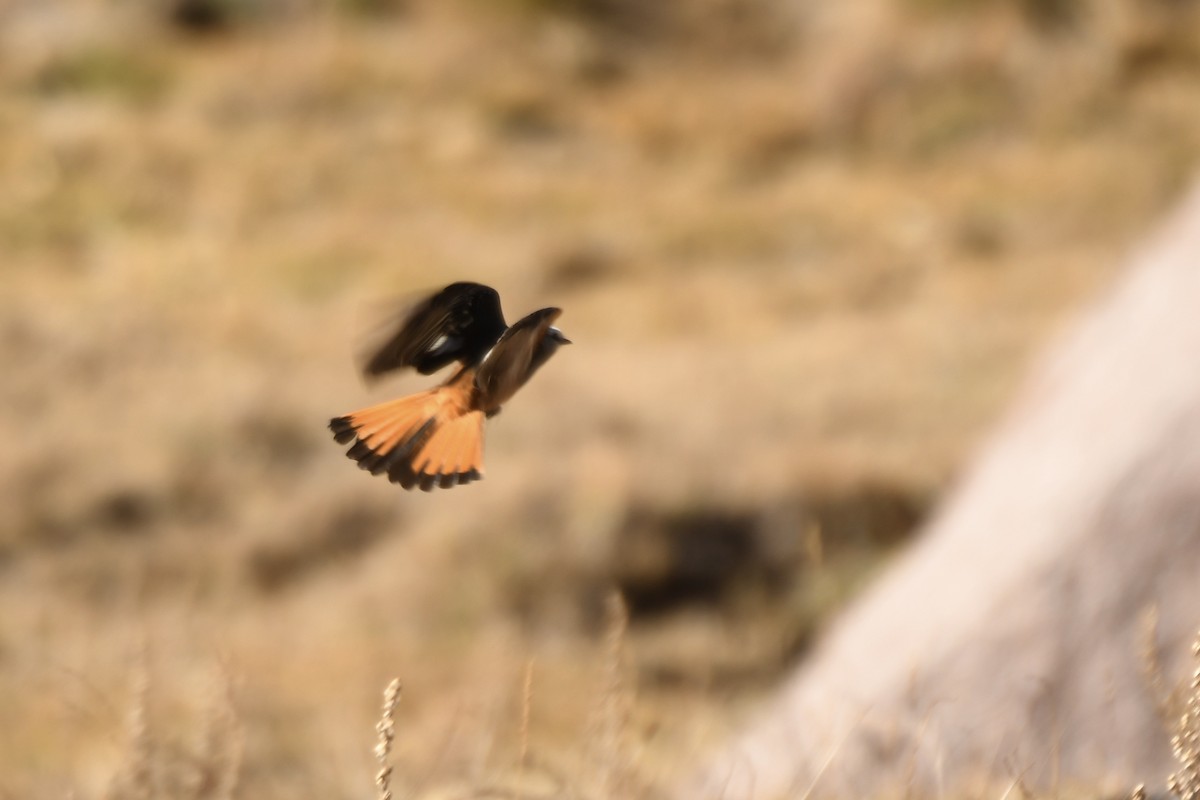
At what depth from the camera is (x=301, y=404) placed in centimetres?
841

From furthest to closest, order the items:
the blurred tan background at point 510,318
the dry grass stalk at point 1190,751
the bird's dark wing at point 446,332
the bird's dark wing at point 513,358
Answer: the blurred tan background at point 510,318
the dry grass stalk at point 1190,751
the bird's dark wing at point 446,332
the bird's dark wing at point 513,358

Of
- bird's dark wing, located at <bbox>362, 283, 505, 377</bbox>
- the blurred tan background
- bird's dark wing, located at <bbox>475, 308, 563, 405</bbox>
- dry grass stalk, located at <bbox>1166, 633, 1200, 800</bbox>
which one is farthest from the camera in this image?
the blurred tan background

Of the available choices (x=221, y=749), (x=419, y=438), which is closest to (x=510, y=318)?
(x=221, y=749)

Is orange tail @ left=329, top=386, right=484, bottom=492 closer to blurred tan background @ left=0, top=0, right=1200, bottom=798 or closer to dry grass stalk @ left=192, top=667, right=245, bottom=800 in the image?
blurred tan background @ left=0, top=0, right=1200, bottom=798

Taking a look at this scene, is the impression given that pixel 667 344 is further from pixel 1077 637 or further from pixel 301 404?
pixel 1077 637

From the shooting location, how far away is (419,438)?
1.48 meters

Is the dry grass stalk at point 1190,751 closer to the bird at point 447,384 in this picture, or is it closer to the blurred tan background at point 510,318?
the blurred tan background at point 510,318

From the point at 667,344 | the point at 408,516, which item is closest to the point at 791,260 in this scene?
the point at 667,344

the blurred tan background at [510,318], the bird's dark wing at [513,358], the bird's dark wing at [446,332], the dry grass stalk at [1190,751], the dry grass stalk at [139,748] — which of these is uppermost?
the blurred tan background at [510,318]

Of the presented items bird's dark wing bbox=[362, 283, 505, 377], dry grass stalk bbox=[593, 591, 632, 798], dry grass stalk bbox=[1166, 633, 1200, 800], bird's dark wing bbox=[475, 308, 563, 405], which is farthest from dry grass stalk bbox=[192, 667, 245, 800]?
dry grass stalk bbox=[1166, 633, 1200, 800]

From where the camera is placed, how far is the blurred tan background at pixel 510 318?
5820 millimetres

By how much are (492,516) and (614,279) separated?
4.19 metres

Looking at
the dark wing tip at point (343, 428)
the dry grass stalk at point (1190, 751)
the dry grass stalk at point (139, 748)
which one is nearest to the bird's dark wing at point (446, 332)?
the dark wing tip at point (343, 428)

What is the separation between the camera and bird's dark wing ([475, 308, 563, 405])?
1351 mm
